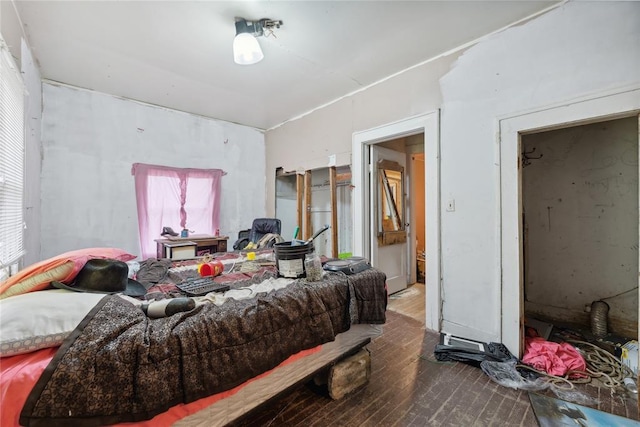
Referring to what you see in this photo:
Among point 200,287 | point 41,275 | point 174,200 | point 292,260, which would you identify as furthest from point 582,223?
point 174,200

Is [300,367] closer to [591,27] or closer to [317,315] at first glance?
[317,315]

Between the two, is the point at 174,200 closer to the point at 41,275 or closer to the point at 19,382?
the point at 41,275

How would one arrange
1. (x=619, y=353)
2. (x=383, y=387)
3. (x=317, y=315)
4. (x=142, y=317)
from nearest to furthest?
1. (x=142, y=317)
2. (x=317, y=315)
3. (x=383, y=387)
4. (x=619, y=353)

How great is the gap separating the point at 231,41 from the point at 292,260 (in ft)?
6.83

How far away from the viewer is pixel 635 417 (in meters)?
1.51

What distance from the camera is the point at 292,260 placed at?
1.72 metres

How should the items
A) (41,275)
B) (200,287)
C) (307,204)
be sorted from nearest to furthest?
1. (41,275)
2. (200,287)
3. (307,204)

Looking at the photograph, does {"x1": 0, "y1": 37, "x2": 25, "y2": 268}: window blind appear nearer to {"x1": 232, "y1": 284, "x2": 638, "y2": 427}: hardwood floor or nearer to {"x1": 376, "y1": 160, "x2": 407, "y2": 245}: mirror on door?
{"x1": 232, "y1": 284, "x2": 638, "y2": 427}: hardwood floor

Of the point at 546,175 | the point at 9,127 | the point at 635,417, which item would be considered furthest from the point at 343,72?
the point at 635,417

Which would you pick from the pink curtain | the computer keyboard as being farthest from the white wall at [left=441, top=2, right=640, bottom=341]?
the pink curtain

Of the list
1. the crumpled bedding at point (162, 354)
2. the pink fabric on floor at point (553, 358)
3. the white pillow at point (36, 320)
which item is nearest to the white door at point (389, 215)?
the pink fabric on floor at point (553, 358)

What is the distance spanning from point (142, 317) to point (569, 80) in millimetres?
2985

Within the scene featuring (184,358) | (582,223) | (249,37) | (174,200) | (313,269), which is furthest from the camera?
(174,200)

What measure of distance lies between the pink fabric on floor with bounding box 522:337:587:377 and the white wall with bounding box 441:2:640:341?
0.24 metres
